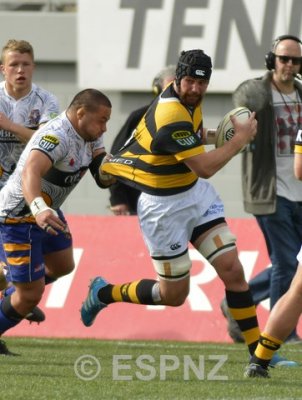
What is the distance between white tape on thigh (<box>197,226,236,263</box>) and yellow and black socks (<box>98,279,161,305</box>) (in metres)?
0.54

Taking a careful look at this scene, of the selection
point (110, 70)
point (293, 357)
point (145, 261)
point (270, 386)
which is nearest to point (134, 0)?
point (110, 70)

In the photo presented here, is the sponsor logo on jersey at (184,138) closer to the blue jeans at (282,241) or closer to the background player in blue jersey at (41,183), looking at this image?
the background player in blue jersey at (41,183)

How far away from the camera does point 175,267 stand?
338 inches

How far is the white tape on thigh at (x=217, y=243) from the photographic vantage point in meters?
8.38

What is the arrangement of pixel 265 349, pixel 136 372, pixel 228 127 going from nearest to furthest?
1. pixel 265 349
2. pixel 136 372
3. pixel 228 127

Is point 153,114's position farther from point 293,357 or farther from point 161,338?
point 161,338

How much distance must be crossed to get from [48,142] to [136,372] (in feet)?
4.71

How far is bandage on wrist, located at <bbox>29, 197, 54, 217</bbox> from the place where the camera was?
7.89 meters

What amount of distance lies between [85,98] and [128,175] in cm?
53

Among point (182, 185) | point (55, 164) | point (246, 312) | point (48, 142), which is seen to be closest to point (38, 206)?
point (48, 142)

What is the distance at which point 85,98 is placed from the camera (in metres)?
8.42

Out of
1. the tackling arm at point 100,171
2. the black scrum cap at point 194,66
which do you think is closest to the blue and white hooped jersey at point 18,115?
the tackling arm at point 100,171

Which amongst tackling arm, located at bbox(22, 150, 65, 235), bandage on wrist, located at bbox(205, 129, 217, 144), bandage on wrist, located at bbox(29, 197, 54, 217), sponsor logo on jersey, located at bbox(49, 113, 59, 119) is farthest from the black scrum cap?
sponsor logo on jersey, located at bbox(49, 113, 59, 119)

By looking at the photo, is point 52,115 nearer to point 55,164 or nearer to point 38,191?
point 55,164
